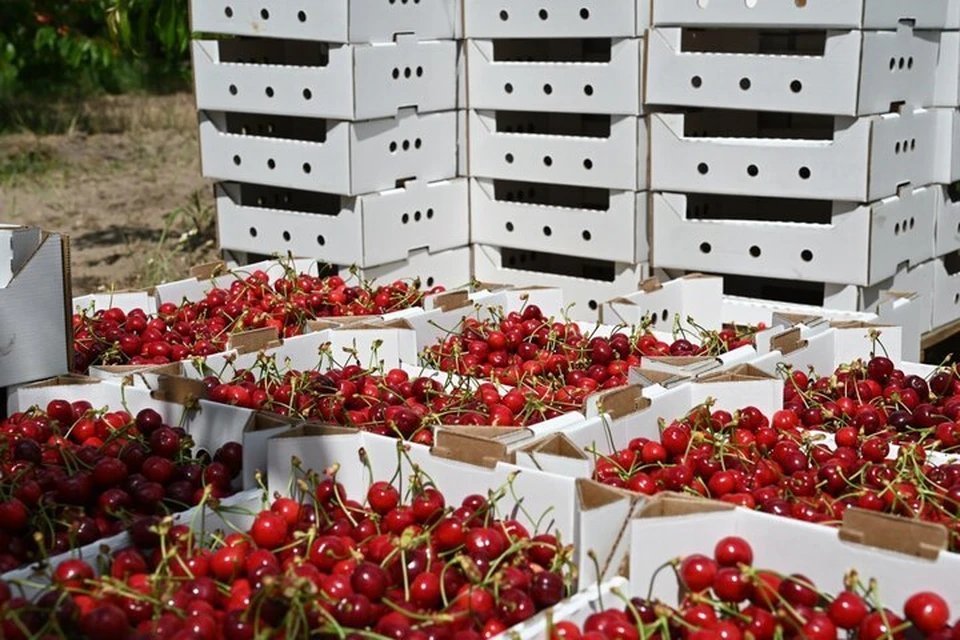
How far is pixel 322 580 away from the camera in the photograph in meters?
1.95

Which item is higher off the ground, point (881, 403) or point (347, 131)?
point (347, 131)

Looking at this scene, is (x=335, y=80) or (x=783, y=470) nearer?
(x=783, y=470)

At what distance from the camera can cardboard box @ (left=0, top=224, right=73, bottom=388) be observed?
9.41 feet

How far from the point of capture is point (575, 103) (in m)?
4.53

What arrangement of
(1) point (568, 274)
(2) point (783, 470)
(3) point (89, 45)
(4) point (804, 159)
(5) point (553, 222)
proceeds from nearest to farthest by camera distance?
1. (2) point (783, 470)
2. (4) point (804, 159)
3. (5) point (553, 222)
4. (1) point (568, 274)
5. (3) point (89, 45)

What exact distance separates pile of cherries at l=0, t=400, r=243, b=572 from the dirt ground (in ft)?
11.5

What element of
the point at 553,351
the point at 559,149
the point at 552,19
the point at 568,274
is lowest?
the point at 568,274

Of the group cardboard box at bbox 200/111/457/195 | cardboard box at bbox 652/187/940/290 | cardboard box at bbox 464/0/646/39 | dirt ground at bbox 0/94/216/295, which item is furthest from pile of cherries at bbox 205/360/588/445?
dirt ground at bbox 0/94/216/295

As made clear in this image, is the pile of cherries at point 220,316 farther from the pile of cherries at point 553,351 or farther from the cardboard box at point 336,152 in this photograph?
the cardboard box at point 336,152

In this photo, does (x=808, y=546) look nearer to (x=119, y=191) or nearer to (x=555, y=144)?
(x=555, y=144)

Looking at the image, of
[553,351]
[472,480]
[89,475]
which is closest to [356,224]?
[553,351]

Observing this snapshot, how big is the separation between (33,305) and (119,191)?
691cm

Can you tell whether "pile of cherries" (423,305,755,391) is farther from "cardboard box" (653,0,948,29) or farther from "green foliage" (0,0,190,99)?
"green foliage" (0,0,190,99)

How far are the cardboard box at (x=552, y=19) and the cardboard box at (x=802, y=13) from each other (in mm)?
131
